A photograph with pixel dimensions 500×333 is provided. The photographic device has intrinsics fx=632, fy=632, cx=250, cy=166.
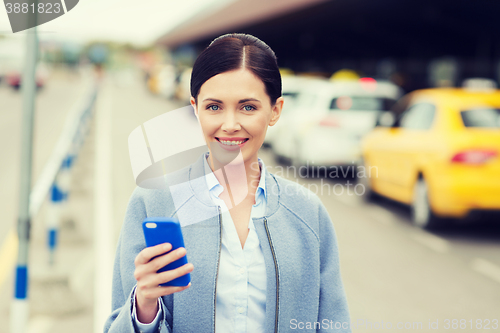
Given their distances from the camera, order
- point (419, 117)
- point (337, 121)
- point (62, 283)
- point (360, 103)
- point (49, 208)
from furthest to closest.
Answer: point (360, 103), point (337, 121), point (419, 117), point (49, 208), point (62, 283)

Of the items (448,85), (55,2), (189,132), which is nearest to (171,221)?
(189,132)

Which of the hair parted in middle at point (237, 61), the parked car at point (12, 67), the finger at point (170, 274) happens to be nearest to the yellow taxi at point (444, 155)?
the hair parted in middle at point (237, 61)

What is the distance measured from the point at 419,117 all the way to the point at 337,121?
314cm

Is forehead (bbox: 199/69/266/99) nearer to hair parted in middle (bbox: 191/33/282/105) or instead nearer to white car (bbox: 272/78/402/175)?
hair parted in middle (bbox: 191/33/282/105)

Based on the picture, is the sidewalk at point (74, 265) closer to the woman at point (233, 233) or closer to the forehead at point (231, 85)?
the woman at point (233, 233)

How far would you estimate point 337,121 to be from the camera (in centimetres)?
1162

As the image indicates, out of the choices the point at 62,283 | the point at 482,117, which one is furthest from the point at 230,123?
the point at 482,117

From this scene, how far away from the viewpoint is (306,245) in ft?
6.18

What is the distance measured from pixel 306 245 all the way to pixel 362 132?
985 centimetres

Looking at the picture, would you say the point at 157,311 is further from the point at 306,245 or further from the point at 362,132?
the point at 362,132

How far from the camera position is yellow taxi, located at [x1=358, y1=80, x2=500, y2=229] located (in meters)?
7.20

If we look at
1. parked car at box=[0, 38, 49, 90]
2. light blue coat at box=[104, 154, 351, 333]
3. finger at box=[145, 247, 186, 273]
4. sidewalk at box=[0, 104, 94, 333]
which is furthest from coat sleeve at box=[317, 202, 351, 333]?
parked car at box=[0, 38, 49, 90]

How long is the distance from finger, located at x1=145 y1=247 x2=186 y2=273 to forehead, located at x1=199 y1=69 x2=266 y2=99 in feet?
1.53

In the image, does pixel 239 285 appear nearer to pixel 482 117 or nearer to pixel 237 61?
pixel 237 61
